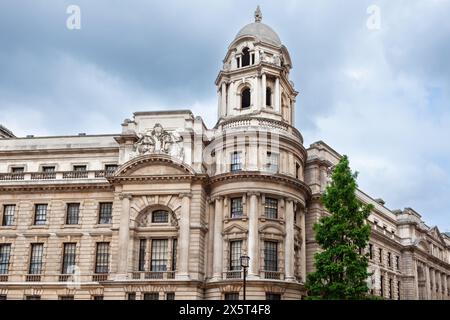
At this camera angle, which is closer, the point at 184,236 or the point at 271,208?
the point at 184,236

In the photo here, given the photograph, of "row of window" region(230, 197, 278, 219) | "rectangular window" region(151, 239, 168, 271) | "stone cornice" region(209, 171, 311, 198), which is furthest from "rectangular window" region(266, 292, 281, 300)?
"stone cornice" region(209, 171, 311, 198)

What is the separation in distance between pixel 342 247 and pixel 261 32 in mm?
28050

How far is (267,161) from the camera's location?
48.0m

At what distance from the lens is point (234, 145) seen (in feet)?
158

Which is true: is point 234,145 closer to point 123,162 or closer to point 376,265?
point 123,162

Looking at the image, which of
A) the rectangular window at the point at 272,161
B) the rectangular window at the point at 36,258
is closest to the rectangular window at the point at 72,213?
the rectangular window at the point at 36,258

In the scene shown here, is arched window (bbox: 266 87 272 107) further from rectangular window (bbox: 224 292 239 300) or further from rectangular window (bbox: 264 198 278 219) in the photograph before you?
rectangular window (bbox: 224 292 239 300)

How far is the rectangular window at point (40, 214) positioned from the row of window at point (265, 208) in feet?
54.9

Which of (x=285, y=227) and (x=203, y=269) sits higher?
(x=285, y=227)

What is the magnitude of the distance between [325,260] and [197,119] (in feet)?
62.9

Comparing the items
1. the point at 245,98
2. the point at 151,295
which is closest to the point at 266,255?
the point at 151,295

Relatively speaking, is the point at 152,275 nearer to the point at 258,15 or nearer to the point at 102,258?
the point at 102,258
